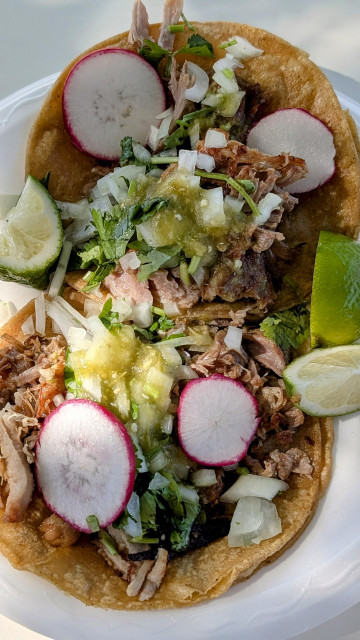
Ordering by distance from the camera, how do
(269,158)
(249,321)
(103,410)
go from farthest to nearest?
(249,321)
(269,158)
(103,410)

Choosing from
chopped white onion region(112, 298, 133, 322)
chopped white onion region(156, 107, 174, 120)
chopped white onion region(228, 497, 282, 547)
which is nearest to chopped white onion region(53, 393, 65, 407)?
chopped white onion region(112, 298, 133, 322)

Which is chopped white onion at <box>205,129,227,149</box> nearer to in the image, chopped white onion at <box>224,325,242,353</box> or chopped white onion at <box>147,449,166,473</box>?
chopped white onion at <box>224,325,242,353</box>

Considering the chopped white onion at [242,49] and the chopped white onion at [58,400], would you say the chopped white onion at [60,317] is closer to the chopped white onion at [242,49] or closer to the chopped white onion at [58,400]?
the chopped white onion at [58,400]

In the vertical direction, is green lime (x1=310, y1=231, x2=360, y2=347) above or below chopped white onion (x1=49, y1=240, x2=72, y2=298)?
Answer: above

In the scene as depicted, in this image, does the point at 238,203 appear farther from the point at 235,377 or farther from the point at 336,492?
the point at 336,492

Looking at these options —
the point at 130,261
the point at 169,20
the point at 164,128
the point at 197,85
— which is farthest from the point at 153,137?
the point at 130,261

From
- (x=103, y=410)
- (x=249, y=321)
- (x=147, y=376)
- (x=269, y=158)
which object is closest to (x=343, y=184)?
(x=269, y=158)
